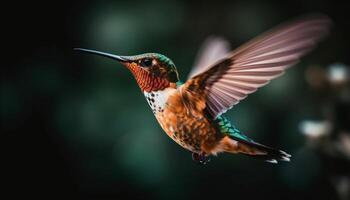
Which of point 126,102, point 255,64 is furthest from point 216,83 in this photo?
point 126,102

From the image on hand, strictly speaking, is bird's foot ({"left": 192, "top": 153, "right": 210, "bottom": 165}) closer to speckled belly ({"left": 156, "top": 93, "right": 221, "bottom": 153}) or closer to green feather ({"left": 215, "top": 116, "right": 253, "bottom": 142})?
speckled belly ({"left": 156, "top": 93, "right": 221, "bottom": 153})

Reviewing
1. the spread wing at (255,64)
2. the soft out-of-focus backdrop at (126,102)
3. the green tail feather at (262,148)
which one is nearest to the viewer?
the spread wing at (255,64)

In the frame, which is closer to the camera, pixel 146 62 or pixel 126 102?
pixel 146 62

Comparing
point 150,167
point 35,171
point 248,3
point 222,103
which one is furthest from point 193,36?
point 222,103

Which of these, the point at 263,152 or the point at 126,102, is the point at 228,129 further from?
the point at 126,102

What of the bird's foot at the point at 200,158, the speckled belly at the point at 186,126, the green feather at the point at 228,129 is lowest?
the green feather at the point at 228,129

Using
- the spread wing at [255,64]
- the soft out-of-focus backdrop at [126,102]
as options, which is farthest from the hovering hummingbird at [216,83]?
the soft out-of-focus backdrop at [126,102]

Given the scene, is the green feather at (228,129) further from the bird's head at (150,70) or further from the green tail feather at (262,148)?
the bird's head at (150,70)
